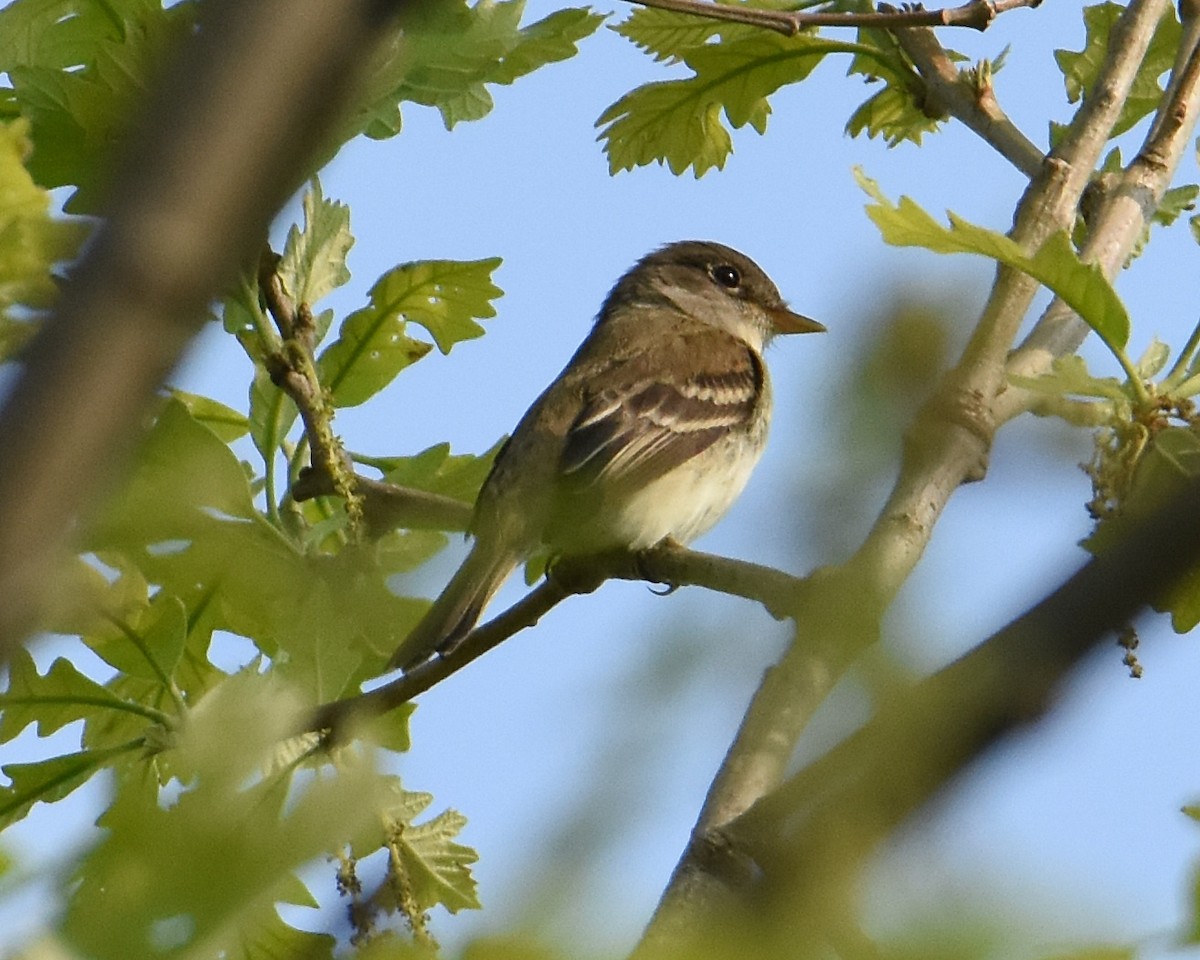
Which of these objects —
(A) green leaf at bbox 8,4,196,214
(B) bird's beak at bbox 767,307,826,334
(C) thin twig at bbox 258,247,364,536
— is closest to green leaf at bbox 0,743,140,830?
(C) thin twig at bbox 258,247,364,536

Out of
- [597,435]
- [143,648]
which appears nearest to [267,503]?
[143,648]

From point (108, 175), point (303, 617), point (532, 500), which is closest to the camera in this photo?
point (108, 175)

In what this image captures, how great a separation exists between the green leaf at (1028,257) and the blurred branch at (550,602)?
2.09ft

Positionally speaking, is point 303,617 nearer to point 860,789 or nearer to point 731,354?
point 860,789

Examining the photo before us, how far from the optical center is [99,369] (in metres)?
0.83

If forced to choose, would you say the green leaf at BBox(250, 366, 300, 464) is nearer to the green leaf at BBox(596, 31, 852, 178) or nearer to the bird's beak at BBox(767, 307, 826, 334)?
the green leaf at BBox(596, 31, 852, 178)

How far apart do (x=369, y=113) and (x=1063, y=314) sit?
1606 millimetres

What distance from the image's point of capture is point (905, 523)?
2957mm

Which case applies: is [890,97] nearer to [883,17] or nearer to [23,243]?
[883,17]

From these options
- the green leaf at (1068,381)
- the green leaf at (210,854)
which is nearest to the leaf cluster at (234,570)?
the green leaf at (210,854)

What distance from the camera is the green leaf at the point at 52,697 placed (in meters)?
3.57

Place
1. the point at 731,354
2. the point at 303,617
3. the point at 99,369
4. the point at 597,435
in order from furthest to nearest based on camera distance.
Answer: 1. the point at 731,354
2. the point at 597,435
3. the point at 303,617
4. the point at 99,369

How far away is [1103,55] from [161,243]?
14.5 feet

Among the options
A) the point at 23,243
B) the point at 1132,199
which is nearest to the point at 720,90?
the point at 1132,199
